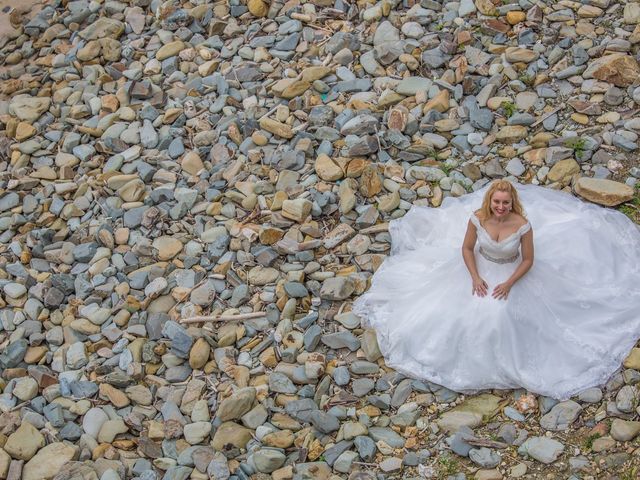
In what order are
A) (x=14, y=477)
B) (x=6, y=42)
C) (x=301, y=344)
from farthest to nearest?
(x=6, y=42)
(x=301, y=344)
(x=14, y=477)

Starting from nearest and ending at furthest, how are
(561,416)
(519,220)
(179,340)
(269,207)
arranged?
(561,416) → (519,220) → (179,340) → (269,207)

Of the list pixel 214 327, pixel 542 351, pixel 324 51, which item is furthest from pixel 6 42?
pixel 542 351

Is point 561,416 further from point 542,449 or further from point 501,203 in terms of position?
point 501,203

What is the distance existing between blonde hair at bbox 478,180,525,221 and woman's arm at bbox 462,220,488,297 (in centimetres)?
13

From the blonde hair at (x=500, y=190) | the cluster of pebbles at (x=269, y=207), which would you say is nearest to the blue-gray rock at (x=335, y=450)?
the cluster of pebbles at (x=269, y=207)

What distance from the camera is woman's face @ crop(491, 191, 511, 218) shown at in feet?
18.1

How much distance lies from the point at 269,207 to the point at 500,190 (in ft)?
7.11

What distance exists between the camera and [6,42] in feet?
31.1

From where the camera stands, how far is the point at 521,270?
5.72m

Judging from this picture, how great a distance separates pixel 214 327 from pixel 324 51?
321 cm

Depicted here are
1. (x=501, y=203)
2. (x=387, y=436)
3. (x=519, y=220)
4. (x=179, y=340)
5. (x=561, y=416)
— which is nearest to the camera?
(x=561, y=416)

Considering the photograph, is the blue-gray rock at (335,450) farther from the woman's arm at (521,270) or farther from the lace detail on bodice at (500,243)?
the lace detail on bodice at (500,243)

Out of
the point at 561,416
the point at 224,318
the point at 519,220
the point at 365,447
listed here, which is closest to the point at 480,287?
the point at 519,220

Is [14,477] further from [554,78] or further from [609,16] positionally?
[609,16]
